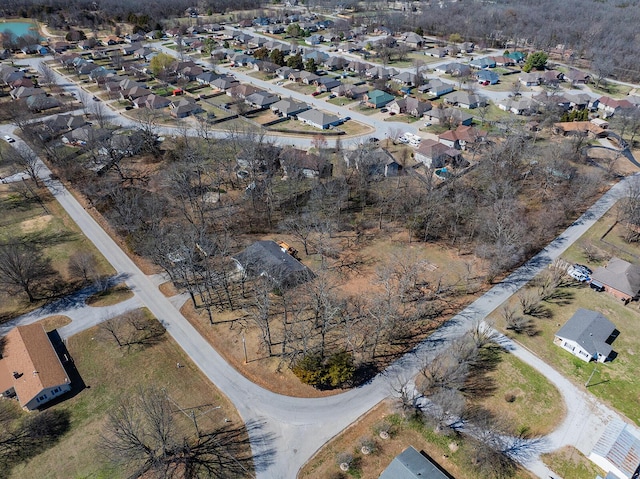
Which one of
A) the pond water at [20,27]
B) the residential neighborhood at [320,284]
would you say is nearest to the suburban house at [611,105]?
the residential neighborhood at [320,284]

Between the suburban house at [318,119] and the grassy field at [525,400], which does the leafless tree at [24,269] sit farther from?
the suburban house at [318,119]

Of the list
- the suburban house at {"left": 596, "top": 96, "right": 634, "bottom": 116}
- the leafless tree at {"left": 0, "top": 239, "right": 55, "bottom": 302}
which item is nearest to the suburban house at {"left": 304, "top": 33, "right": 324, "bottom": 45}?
the suburban house at {"left": 596, "top": 96, "right": 634, "bottom": 116}

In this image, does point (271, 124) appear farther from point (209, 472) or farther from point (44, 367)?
point (209, 472)

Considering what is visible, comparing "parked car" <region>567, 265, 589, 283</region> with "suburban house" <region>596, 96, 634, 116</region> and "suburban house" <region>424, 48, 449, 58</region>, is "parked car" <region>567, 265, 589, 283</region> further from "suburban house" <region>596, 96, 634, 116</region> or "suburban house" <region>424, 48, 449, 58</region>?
"suburban house" <region>424, 48, 449, 58</region>

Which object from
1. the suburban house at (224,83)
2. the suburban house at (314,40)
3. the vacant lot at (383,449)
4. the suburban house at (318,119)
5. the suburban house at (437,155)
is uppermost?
the suburban house at (314,40)

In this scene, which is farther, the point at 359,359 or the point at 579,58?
the point at 579,58

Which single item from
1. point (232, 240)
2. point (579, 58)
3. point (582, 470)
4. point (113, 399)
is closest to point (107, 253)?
point (232, 240)
